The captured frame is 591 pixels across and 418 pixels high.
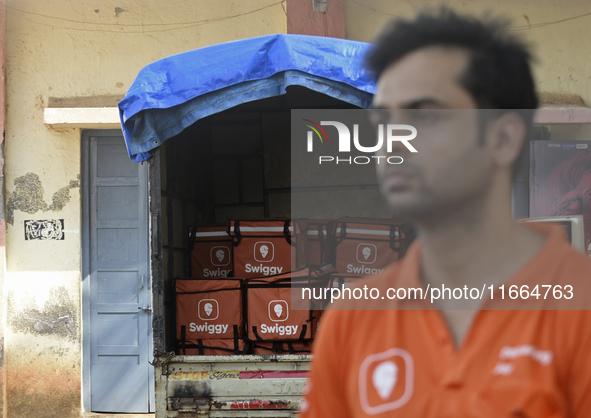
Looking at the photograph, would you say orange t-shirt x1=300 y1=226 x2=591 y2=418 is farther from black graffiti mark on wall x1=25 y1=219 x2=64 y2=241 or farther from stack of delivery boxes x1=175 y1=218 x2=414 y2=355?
black graffiti mark on wall x1=25 y1=219 x2=64 y2=241

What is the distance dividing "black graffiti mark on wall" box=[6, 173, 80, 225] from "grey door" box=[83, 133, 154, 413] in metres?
0.20

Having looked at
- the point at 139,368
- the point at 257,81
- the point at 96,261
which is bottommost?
the point at 139,368

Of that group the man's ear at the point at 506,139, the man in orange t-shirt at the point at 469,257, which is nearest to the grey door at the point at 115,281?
the man in orange t-shirt at the point at 469,257

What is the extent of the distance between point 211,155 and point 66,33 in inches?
76.0

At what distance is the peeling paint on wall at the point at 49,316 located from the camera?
5594 mm

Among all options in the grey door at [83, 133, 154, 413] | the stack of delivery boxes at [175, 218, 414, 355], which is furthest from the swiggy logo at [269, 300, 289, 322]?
the grey door at [83, 133, 154, 413]

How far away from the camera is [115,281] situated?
566 cm

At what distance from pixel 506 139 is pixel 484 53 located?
0.15 m

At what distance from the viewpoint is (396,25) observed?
1043mm

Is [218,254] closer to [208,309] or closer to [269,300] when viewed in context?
[208,309]

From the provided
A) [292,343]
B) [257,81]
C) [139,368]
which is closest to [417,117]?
[257,81]

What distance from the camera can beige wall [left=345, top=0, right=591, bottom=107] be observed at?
5.88 meters

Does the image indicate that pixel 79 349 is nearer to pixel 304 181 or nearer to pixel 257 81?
pixel 304 181

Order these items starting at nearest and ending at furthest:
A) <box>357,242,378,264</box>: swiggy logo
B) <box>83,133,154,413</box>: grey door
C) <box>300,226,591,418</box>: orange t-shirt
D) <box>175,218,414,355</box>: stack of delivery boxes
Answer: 1. <box>300,226,591,418</box>: orange t-shirt
2. <box>175,218,414,355</box>: stack of delivery boxes
3. <box>357,242,378,264</box>: swiggy logo
4. <box>83,133,154,413</box>: grey door
